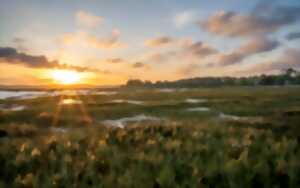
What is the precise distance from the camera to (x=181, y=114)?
106 ft

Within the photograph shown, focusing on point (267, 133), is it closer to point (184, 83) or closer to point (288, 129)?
point (288, 129)

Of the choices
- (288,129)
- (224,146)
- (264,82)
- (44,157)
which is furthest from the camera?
(264,82)

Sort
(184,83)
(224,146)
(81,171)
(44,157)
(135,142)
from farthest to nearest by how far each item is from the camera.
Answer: (184,83)
(135,142)
(224,146)
(44,157)
(81,171)

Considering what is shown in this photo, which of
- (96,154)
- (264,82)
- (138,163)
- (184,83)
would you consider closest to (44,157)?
(96,154)

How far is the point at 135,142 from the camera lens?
1509 cm

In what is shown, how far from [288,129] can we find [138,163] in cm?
1254

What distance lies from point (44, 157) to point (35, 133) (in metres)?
9.07

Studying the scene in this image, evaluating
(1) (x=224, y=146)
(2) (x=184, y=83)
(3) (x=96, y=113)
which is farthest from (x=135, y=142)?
(2) (x=184, y=83)

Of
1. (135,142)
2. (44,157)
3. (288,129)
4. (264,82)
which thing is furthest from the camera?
(264,82)

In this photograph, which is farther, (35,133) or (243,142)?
(35,133)

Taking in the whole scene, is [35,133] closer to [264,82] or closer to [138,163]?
[138,163]

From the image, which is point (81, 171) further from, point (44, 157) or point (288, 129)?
point (288, 129)

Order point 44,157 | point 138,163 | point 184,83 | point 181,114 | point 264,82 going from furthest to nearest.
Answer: point 184,83 < point 264,82 < point 181,114 < point 44,157 < point 138,163

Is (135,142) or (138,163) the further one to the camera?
(135,142)
